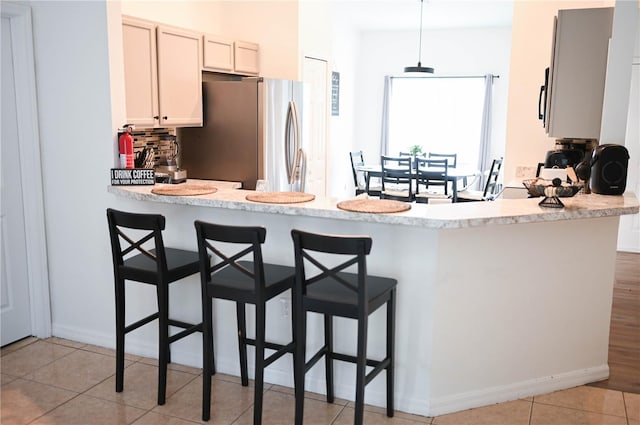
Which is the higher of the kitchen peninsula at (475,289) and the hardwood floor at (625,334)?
the kitchen peninsula at (475,289)

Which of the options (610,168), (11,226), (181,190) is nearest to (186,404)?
(181,190)

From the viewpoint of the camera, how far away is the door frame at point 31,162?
3438mm

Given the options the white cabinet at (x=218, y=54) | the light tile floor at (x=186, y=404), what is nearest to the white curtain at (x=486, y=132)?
the white cabinet at (x=218, y=54)

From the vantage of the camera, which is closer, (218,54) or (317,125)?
(218,54)

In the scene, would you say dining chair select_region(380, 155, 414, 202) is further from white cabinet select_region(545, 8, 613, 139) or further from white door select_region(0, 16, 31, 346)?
white door select_region(0, 16, 31, 346)

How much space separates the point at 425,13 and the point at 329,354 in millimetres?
5759

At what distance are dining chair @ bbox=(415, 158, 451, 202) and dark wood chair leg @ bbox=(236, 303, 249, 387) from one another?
3904 millimetres

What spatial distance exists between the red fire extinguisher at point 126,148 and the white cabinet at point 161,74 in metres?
0.51

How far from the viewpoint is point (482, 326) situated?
9.39 feet

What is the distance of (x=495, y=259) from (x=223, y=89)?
109 inches

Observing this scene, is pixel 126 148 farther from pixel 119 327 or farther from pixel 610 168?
pixel 610 168

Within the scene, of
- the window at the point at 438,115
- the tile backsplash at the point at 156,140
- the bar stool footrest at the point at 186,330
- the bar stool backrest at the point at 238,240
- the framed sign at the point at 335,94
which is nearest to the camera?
the bar stool backrest at the point at 238,240

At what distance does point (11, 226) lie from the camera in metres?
3.52

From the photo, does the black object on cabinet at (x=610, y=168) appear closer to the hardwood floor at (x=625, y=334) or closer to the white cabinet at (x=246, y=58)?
the hardwood floor at (x=625, y=334)
